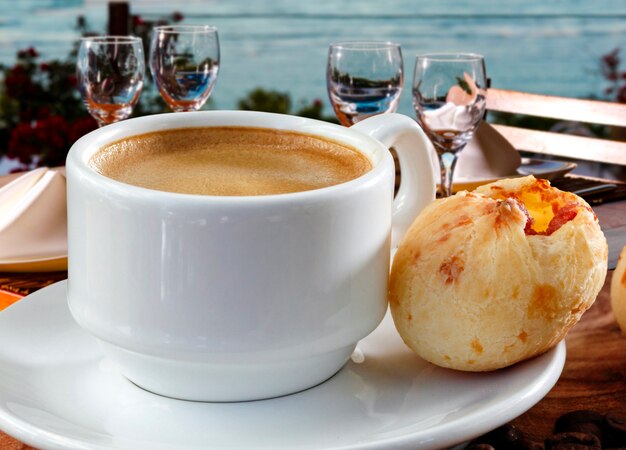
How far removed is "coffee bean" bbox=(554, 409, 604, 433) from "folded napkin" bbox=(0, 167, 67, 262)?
1.37ft

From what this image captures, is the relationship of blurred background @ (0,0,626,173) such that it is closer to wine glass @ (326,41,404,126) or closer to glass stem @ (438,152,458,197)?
wine glass @ (326,41,404,126)

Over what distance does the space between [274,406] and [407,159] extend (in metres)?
0.21

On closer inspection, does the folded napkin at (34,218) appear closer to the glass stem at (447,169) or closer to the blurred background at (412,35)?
the glass stem at (447,169)

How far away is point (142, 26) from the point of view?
2455 millimetres

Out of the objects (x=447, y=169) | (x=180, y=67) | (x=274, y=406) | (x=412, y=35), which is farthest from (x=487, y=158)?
(x=412, y=35)

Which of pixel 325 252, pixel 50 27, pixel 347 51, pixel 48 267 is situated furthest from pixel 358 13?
pixel 325 252

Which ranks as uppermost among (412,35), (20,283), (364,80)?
(364,80)

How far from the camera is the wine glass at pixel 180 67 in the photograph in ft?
3.74

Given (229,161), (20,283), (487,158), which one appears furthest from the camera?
(487,158)

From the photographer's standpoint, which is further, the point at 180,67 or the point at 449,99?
the point at 180,67

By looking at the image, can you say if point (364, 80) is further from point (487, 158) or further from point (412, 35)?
point (412, 35)

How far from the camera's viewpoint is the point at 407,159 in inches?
23.5

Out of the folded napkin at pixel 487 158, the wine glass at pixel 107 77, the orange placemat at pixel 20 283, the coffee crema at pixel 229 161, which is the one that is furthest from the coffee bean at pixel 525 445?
the wine glass at pixel 107 77

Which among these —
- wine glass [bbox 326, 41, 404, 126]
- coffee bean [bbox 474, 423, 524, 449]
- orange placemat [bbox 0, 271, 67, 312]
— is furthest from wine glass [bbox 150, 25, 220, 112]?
coffee bean [bbox 474, 423, 524, 449]
